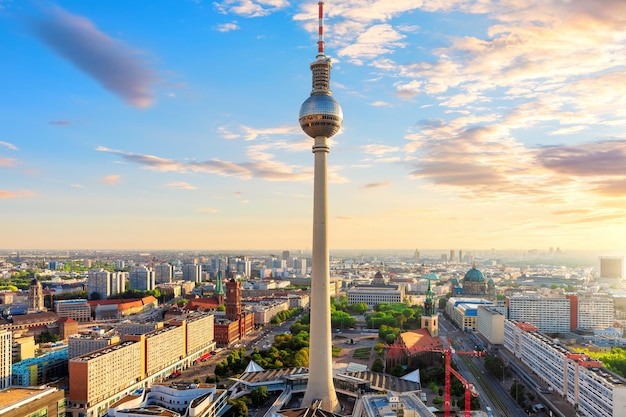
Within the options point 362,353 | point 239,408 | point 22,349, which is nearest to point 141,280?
point 22,349

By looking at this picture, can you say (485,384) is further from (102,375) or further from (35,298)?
(35,298)

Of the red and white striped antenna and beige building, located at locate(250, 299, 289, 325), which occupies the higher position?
the red and white striped antenna

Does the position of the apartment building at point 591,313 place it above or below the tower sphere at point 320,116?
below

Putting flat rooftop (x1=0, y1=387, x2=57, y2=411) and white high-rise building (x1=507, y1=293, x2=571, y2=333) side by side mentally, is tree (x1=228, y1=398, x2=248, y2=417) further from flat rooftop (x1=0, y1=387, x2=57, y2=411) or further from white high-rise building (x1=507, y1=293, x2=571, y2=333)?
white high-rise building (x1=507, y1=293, x2=571, y2=333)

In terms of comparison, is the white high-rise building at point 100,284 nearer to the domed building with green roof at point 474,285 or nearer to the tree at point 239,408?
the domed building with green roof at point 474,285

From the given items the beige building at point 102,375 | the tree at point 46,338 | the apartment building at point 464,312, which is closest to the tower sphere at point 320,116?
the beige building at point 102,375

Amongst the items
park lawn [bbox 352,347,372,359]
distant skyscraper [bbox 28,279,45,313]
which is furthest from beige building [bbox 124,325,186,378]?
distant skyscraper [bbox 28,279,45,313]

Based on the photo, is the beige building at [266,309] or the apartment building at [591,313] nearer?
the apartment building at [591,313]

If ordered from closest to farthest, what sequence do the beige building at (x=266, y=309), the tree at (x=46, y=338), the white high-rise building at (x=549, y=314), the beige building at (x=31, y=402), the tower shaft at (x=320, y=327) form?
the beige building at (x=31, y=402), the tower shaft at (x=320, y=327), the tree at (x=46, y=338), the white high-rise building at (x=549, y=314), the beige building at (x=266, y=309)
